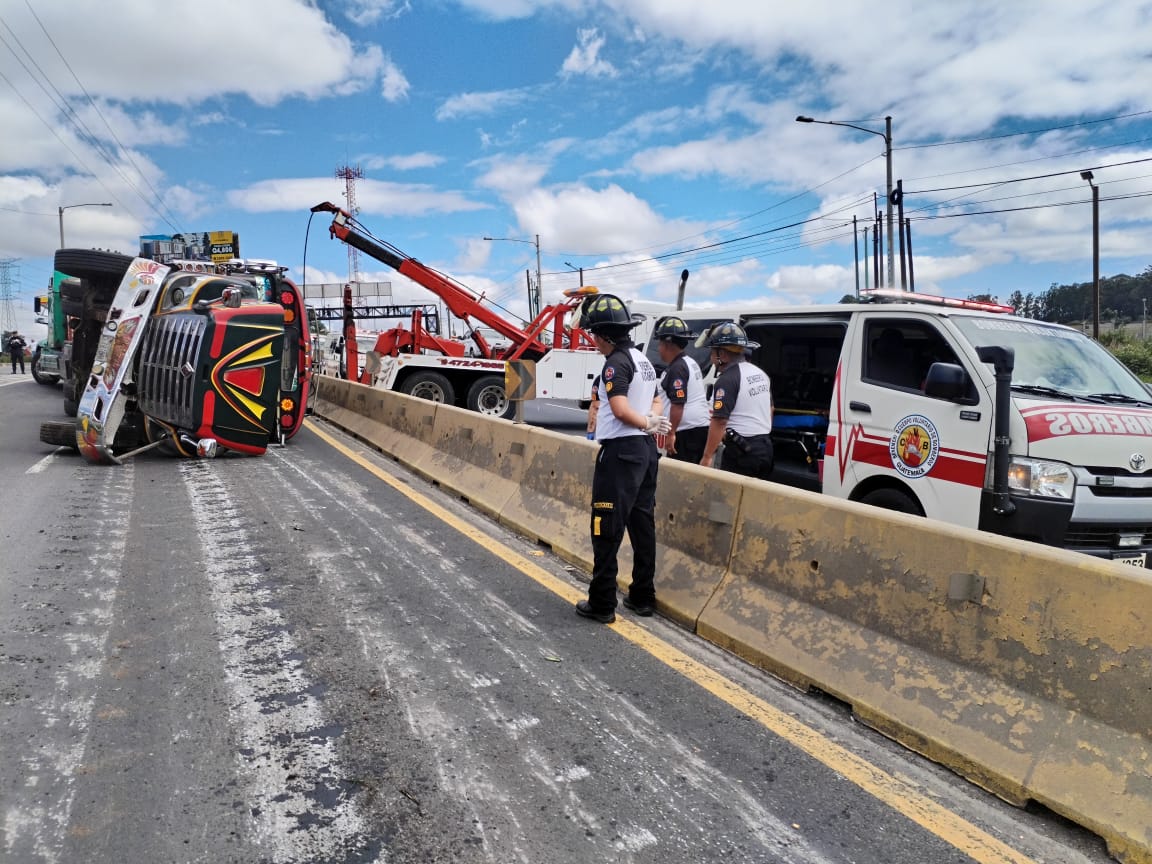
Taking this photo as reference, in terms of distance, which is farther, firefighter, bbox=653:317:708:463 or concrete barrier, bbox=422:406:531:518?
concrete barrier, bbox=422:406:531:518

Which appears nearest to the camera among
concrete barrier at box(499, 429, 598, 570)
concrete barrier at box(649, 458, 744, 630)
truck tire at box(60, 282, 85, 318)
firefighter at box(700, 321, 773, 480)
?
concrete barrier at box(649, 458, 744, 630)

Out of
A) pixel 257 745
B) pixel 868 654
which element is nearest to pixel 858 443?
pixel 868 654

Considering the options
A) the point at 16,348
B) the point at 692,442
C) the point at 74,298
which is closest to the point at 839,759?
the point at 692,442

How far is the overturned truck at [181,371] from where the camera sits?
9617mm

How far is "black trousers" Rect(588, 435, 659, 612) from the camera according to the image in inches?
173

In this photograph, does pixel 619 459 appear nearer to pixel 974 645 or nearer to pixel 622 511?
pixel 622 511

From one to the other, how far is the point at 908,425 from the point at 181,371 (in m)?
8.07

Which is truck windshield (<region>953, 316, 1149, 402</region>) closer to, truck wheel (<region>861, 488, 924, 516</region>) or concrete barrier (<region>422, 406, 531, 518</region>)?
truck wheel (<region>861, 488, 924, 516</region>)

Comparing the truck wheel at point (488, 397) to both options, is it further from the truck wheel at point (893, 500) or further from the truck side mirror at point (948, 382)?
the truck side mirror at point (948, 382)

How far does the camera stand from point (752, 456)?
231 inches

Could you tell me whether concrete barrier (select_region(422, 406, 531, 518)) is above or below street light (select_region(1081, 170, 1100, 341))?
below

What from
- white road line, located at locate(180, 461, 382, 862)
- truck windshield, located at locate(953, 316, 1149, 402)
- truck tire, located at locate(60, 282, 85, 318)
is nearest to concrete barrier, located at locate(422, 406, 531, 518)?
white road line, located at locate(180, 461, 382, 862)

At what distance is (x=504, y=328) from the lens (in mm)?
16344

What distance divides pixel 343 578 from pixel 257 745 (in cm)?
219
